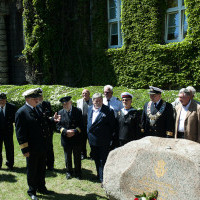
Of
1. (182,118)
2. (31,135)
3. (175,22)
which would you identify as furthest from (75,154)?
(175,22)

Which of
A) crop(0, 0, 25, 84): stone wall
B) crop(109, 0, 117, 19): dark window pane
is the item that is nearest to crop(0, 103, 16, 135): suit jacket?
crop(109, 0, 117, 19): dark window pane

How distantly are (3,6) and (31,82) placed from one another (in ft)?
21.3

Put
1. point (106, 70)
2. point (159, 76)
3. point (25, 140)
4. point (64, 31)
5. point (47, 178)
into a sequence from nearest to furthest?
point (25, 140) → point (47, 178) → point (159, 76) → point (106, 70) → point (64, 31)

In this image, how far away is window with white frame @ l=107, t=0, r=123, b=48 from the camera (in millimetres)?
11586

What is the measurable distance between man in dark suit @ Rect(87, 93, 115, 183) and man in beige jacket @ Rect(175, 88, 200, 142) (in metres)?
1.33

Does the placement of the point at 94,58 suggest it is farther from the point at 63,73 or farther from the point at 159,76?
the point at 159,76

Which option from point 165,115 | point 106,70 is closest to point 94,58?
point 106,70

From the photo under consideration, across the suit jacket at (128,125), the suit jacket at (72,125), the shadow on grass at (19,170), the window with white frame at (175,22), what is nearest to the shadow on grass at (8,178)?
the shadow on grass at (19,170)

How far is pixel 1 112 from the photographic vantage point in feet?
19.4

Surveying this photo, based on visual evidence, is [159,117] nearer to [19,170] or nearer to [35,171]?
[35,171]

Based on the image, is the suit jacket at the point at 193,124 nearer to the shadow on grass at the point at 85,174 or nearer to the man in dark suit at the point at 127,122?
the man in dark suit at the point at 127,122

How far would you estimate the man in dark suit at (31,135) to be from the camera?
4250 millimetres

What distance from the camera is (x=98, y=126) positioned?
16.2 ft

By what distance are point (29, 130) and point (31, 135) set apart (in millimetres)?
96
